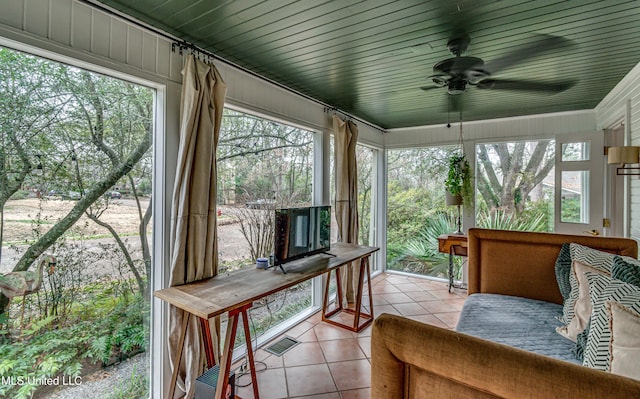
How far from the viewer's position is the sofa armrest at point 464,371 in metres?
0.64

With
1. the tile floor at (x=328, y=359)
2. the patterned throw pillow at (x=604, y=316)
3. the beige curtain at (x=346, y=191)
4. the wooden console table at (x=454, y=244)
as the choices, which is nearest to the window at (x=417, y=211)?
the wooden console table at (x=454, y=244)

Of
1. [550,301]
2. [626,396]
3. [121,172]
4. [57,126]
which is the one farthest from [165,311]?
[550,301]

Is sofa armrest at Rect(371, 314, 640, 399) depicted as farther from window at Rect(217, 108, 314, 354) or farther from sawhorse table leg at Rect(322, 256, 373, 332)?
sawhorse table leg at Rect(322, 256, 373, 332)

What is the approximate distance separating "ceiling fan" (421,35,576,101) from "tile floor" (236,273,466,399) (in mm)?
2303

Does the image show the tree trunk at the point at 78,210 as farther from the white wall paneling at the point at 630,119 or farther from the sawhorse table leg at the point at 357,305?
the white wall paneling at the point at 630,119

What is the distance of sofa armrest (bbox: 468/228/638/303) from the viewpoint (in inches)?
83.7

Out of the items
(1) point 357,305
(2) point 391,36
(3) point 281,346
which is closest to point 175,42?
(2) point 391,36

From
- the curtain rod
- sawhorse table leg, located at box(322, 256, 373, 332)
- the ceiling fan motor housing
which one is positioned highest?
the curtain rod

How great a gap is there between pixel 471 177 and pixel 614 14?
274 cm

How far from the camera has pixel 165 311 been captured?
196 centimetres

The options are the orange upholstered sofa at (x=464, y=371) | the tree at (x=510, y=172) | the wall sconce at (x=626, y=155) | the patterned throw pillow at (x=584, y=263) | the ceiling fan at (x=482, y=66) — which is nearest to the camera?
the orange upholstered sofa at (x=464, y=371)

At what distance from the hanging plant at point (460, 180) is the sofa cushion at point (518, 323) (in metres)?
2.12

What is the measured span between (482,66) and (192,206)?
2.12 meters

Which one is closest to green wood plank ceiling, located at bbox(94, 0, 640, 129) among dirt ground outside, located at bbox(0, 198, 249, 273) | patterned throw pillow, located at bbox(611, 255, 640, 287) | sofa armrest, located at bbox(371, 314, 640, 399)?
dirt ground outside, located at bbox(0, 198, 249, 273)
